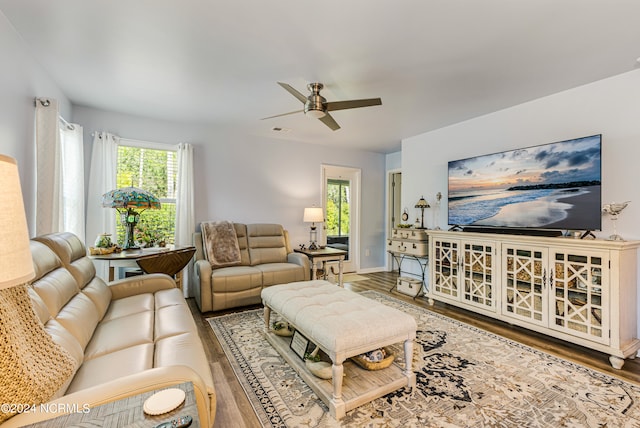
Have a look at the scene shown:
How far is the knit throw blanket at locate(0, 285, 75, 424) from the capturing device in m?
0.84

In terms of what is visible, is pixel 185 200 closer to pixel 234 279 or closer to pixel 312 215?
pixel 234 279

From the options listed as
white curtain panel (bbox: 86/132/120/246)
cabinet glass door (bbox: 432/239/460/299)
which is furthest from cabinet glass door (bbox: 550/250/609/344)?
white curtain panel (bbox: 86/132/120/246)

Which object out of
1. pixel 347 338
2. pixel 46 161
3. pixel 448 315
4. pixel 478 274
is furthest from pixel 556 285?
pixel 46 161

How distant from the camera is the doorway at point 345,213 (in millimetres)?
5457

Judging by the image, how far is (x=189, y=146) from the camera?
3.92 metres

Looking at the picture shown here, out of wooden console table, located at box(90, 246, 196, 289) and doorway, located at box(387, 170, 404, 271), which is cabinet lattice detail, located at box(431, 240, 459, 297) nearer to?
doorway, located at box(387, 170, 404, 271)

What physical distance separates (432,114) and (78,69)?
11.9 feet

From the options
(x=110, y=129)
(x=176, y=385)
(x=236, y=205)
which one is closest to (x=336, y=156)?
(x=236, y=205)

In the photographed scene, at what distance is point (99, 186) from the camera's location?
11.2 feet

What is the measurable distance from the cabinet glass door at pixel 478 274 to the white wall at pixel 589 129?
37.2 inches

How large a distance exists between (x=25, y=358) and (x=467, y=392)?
2.26 meters

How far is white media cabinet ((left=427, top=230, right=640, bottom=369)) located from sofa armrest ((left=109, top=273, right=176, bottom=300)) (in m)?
3.15

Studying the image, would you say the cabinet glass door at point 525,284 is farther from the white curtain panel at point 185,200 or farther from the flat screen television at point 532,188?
the white curtain panel at point 185,200

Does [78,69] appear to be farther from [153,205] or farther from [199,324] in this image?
[199,324]
